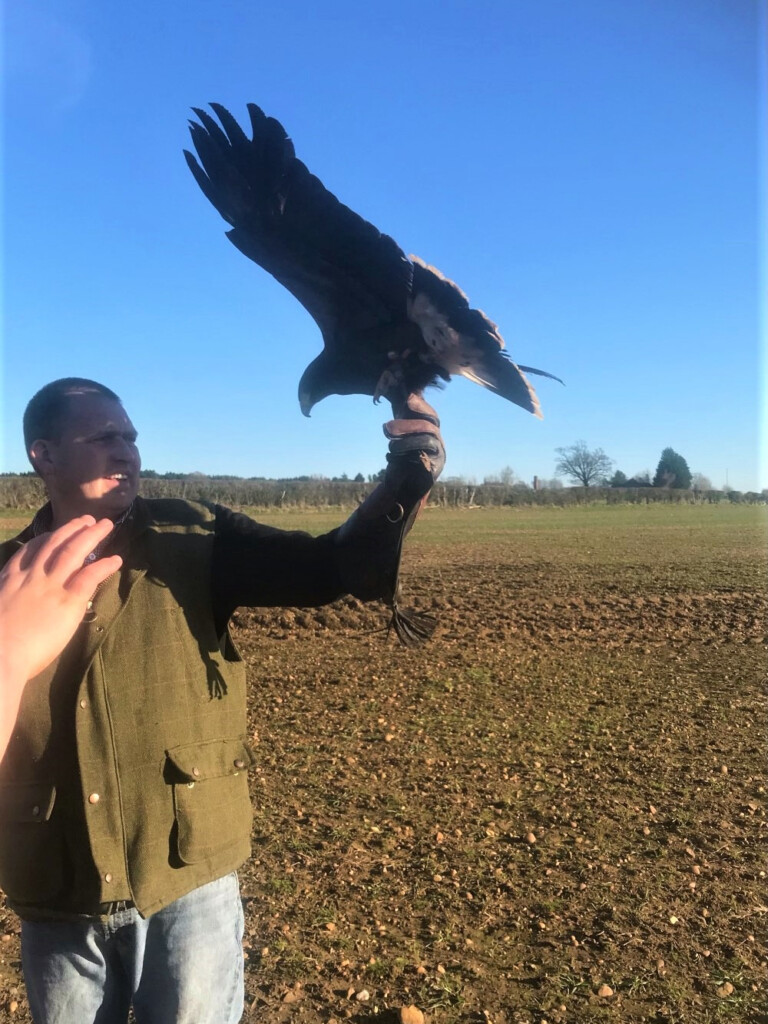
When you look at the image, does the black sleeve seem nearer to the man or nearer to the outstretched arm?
the man

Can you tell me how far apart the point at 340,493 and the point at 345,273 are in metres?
34.7

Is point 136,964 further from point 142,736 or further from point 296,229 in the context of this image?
point 296,229

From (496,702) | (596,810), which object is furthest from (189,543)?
(496,702)

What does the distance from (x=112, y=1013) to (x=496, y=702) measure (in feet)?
20.7

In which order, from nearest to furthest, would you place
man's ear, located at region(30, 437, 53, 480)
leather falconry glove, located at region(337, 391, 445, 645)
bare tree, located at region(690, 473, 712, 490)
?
leather falconry glove, located at region(337, 391, 445, 645) → man's ear, located at region(30, 437, 53, 480) → bare tree, located at region(690, 473, 712, 490)

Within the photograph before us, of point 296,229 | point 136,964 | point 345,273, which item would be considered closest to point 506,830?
point 136,964

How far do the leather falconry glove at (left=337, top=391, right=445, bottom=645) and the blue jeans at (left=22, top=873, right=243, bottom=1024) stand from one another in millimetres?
895

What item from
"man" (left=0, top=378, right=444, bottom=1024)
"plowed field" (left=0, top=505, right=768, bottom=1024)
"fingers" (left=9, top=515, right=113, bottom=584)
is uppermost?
"fingers" (left=9, top=515, right=113, bottom=584)

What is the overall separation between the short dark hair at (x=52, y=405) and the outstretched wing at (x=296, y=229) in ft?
1.86

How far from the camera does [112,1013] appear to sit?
2047 millimetres

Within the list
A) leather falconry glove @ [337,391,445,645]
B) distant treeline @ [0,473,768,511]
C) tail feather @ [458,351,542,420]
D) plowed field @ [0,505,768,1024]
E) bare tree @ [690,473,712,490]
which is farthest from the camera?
bare tree @ [690,473,712,490]

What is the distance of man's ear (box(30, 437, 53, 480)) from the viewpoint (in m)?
2.11

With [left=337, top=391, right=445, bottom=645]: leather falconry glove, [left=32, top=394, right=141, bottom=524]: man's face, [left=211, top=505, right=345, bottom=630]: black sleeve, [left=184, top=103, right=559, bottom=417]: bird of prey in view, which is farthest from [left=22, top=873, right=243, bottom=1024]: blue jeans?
[left=184, top=103, right=559, bottom=417]: bird of prey

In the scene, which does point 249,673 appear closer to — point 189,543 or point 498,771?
point 498,771
